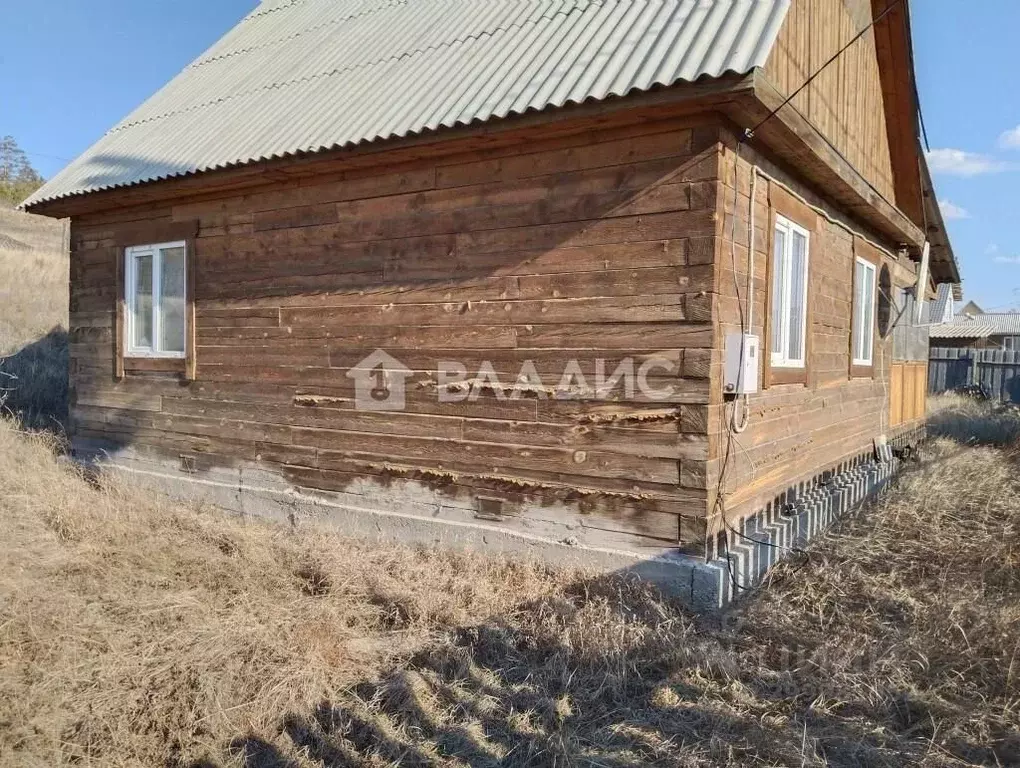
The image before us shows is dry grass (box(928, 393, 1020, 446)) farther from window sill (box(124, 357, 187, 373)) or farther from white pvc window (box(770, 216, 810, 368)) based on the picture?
window sill (box(124, 357, 187, 373))

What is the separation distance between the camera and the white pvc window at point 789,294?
6141mm

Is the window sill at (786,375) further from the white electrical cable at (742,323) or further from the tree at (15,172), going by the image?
the tree at (15,172)

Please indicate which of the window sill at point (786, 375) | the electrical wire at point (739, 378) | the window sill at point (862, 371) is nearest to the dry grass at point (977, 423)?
the window sill at point (862, 371)

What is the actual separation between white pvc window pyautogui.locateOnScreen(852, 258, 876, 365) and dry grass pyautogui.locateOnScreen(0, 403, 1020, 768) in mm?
3340

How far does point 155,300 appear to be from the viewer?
26.2 feet

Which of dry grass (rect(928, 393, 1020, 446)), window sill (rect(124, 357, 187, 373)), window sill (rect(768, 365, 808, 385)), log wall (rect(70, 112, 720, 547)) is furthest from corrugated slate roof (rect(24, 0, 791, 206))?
dry grass (rect(928, 393, 1020, 446))

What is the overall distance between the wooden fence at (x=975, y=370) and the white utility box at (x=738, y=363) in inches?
722

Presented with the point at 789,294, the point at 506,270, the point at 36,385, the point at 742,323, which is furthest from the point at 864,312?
the point at 36,385

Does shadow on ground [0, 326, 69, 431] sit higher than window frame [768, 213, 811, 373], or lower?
lower

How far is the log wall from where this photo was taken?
4.95 meters

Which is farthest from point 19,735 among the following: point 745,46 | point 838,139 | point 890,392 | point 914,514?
point 890,392

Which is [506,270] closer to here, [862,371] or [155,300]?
[155,300]

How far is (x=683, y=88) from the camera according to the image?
4.47 metres

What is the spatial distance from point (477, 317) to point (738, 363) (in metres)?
1.96
